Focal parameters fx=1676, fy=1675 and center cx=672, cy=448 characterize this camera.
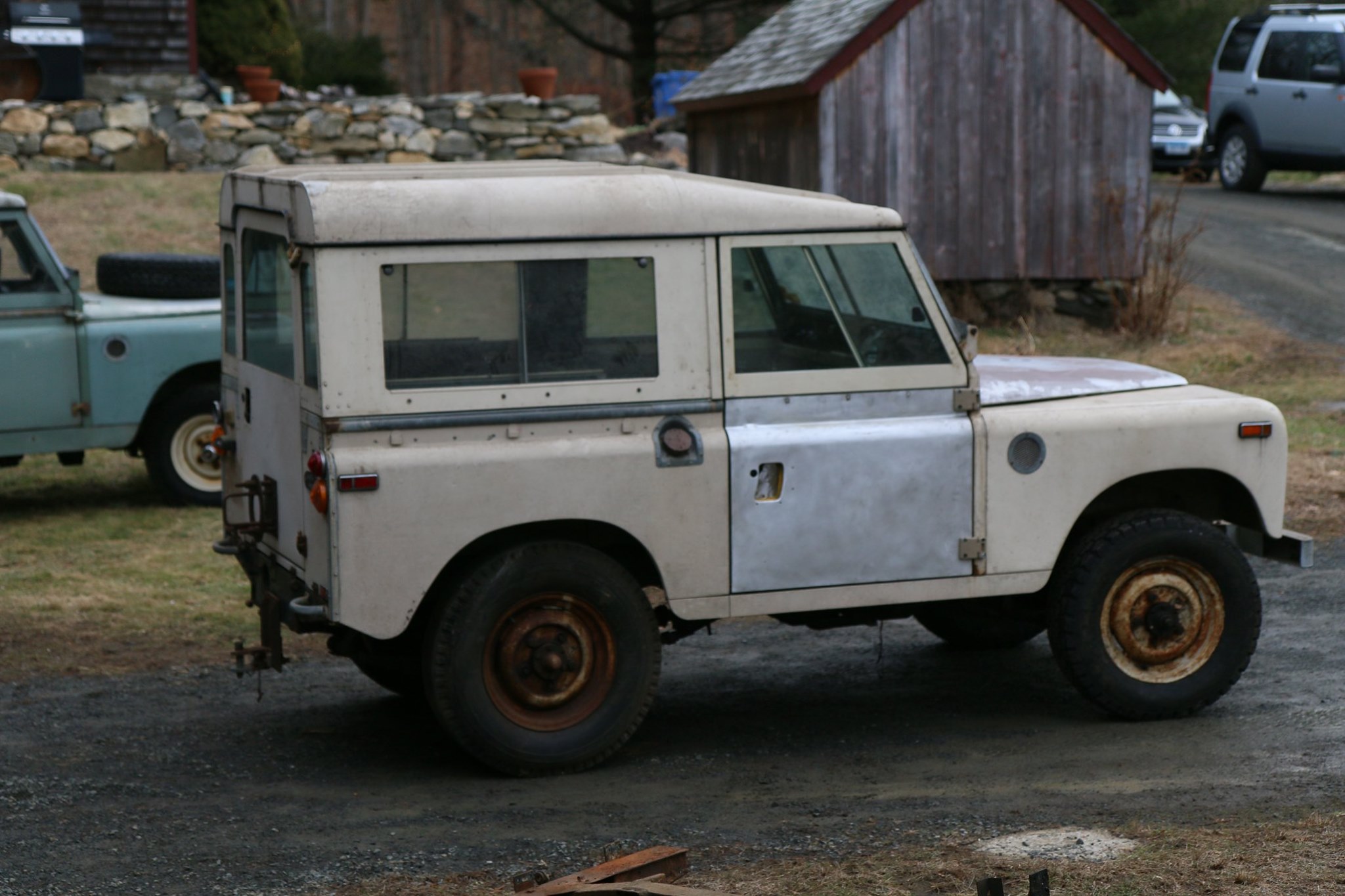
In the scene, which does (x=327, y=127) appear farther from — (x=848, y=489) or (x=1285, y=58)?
(x=848, y=489)

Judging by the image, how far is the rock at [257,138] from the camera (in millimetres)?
19859

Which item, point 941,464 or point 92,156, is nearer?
point 941,464

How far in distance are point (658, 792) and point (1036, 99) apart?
37.2 feet

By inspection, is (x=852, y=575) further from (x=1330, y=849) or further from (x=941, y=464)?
(x=1330, y=849)

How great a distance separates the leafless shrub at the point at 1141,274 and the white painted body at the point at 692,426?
957cm

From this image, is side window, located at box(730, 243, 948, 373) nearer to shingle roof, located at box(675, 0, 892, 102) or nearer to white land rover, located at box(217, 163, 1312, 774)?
white land rover, located at box(217, 163, 1312, 774)

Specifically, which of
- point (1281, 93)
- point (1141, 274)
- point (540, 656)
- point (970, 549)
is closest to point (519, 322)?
point (540, 656)

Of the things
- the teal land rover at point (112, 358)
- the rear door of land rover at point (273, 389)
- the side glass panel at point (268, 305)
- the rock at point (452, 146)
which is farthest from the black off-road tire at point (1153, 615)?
the rock at point (452, 146)

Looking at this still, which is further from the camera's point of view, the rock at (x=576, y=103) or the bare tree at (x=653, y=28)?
the bare tree at (x=653, y=28)

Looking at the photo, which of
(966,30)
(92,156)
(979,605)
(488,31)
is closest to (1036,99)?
(966,30)

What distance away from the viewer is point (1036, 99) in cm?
1534

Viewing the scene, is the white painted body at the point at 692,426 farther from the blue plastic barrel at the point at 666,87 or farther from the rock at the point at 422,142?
the blue plastic barrel at the point at 666,87

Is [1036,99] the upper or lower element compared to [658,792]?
upper

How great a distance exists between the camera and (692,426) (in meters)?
5.51
